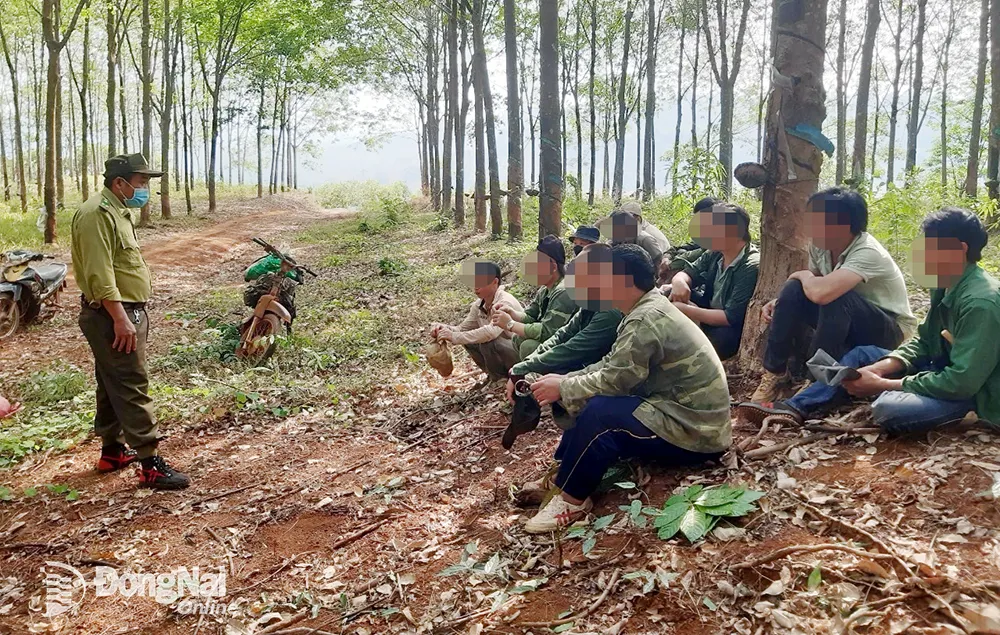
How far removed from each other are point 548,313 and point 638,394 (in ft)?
5.32

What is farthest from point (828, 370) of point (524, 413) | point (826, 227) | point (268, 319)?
point (268, 319)

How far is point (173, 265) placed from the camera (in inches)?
496

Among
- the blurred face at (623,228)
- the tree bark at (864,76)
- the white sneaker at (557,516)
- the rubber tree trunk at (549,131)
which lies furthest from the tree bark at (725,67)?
the white sneaker at (557,516)

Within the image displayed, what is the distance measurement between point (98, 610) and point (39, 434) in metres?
2.32

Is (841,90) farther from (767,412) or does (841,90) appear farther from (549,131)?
(767,412)

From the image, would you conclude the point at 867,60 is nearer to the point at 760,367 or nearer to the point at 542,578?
the point at 760,367

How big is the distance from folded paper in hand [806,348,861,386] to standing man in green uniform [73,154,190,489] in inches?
144

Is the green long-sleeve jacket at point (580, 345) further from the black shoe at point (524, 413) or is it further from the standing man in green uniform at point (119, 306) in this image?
the standing man in green uniform at point (119, 306)

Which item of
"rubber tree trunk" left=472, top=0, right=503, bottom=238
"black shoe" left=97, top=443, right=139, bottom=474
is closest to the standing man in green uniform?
"black shoe" left=97, top=443, right=139, bottom=474

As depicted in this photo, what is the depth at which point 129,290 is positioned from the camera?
3.93 metres

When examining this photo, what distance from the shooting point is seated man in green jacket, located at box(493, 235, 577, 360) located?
4.58 metres

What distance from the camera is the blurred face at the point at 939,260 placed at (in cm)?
283

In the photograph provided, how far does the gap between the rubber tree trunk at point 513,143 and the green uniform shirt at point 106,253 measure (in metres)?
9.20

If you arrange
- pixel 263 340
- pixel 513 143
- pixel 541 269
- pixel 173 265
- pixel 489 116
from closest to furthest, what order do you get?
pixel 541 269, pixel 263 340, pixel 173 265, pixel 513 143, pixel 489 116
